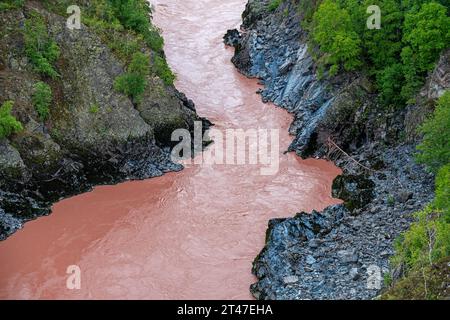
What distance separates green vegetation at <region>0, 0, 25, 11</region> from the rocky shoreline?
20718 mm

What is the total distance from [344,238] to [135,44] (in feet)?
66.1

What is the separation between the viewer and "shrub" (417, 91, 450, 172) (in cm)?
3158

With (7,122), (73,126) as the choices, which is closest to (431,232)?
(73,126)

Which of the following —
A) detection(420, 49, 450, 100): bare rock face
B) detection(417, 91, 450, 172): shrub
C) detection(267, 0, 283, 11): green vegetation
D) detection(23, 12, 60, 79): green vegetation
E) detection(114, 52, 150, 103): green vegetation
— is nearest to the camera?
detection(417, 91, 450, 172): shrub

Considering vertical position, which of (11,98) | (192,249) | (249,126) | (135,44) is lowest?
(192,249)

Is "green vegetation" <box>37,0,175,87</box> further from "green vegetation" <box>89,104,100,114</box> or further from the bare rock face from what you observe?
the bare rock face

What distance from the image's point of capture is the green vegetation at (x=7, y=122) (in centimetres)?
3428

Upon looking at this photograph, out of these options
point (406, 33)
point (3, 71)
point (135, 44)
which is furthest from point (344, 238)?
point (3, 71)

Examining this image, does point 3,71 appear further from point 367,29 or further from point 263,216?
point 367,29

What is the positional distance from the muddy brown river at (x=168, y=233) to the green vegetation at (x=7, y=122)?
516 cm

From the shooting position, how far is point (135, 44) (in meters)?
41.2

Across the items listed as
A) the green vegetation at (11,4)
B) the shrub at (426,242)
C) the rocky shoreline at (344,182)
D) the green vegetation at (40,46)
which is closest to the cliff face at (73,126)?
the green vegetation at (11,4)

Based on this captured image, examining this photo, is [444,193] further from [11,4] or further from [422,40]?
[11,4]

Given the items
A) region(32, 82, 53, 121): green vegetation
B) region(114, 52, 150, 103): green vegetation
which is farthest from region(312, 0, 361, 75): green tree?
region(32, 82, 53, 121): green vegetation
